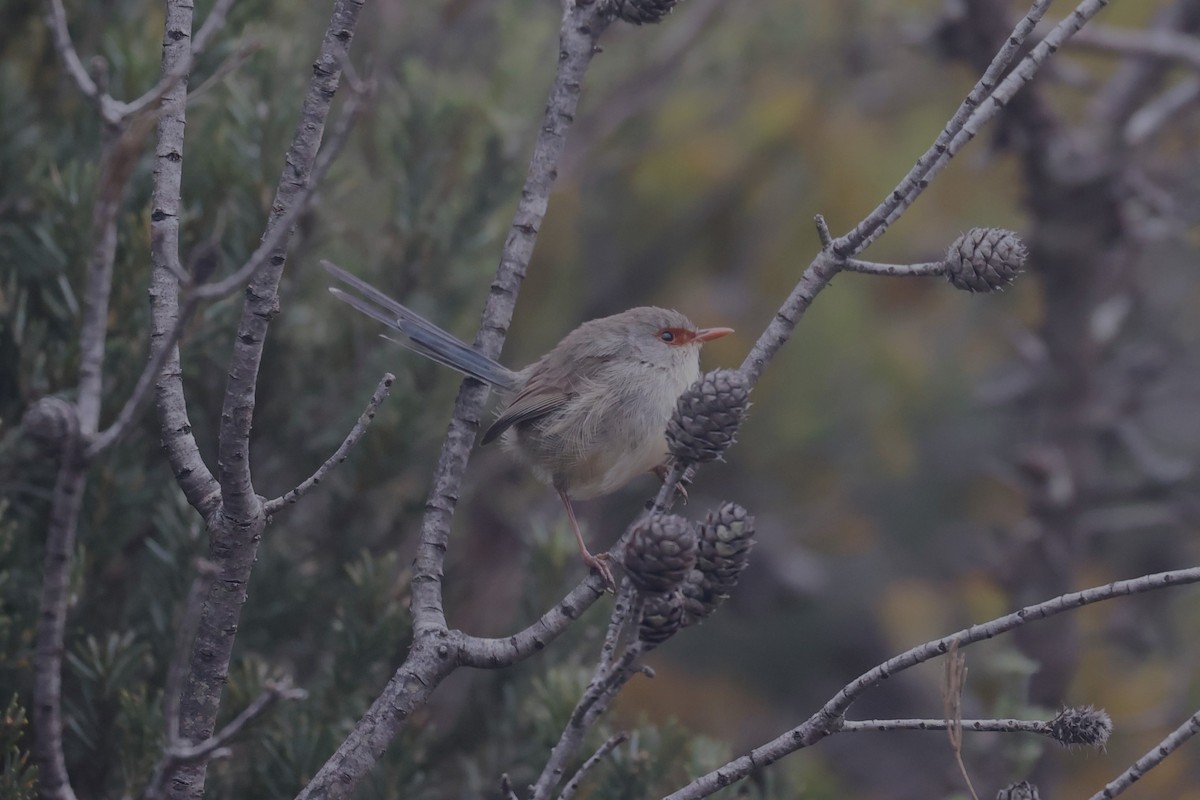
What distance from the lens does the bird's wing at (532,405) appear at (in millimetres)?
3533

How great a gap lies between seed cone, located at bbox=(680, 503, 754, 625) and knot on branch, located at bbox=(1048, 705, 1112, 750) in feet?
1.81

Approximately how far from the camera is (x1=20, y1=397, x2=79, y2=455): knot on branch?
1335 millimetres

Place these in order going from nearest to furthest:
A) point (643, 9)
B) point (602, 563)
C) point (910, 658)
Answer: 1. point (910, 658)
2. point (643, 9)
3. point (602, 563)

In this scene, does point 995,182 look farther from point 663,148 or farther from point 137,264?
point 137,264

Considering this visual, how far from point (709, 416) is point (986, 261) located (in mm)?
525

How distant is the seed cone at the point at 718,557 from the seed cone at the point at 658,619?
49mm

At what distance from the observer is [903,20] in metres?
6.00

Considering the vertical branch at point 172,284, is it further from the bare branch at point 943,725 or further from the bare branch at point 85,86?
the bare branch at point 943,725

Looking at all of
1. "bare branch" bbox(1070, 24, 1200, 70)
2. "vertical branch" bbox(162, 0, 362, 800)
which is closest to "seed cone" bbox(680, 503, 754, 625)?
"vertical branch" bbox(162, 0, 362, 800)

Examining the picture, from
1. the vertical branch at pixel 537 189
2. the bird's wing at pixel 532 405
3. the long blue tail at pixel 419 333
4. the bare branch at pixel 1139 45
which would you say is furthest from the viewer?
the bare branch at pixel 1139 45

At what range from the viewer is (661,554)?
5.26 feet

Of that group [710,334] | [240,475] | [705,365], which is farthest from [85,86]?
[705,365]

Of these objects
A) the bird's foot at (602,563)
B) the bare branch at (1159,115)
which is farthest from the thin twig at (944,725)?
the bare branch at (1159,115)

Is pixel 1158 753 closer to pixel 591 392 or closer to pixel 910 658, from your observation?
pixel 910 658
